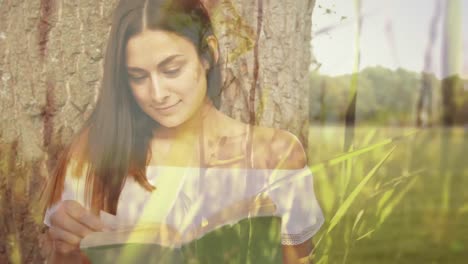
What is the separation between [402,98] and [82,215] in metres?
1.11

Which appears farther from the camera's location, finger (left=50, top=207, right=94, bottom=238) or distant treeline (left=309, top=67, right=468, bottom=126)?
finger (left=50, top=207, right=94, bottom=238)

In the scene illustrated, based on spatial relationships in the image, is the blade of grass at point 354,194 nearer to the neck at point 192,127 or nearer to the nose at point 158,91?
the neck at point 192,127

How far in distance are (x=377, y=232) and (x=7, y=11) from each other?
1.43 meters

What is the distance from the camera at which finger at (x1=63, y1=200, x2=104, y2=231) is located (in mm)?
2629

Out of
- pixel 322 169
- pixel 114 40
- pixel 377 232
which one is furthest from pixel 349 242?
pixel 114 40

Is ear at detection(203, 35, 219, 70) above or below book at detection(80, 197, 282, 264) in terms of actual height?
above

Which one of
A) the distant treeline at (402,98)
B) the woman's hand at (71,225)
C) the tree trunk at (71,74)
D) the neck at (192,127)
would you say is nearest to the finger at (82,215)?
the woman's hand at (71,225)

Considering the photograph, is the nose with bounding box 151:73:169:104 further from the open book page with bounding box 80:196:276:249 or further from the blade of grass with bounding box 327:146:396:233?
the blade of grass with bounding box 327:146:396:233

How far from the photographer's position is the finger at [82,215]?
104 inches

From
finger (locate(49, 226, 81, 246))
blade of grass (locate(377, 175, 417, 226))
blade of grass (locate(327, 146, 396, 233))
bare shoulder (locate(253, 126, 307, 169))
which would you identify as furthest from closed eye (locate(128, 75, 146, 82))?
blade of grass (locate(377, 175, 417, 226))

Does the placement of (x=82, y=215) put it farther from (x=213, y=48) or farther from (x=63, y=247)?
(x=213, y=48)

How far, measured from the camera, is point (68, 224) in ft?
8.71

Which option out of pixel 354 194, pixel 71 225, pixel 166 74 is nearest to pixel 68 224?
pixel 71 225

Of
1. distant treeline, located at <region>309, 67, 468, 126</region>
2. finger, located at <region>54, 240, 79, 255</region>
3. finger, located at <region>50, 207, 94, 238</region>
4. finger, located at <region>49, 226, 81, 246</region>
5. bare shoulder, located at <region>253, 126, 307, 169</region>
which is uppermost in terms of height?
distant treeline, located at <region>309, 67, 468, 126</region>
